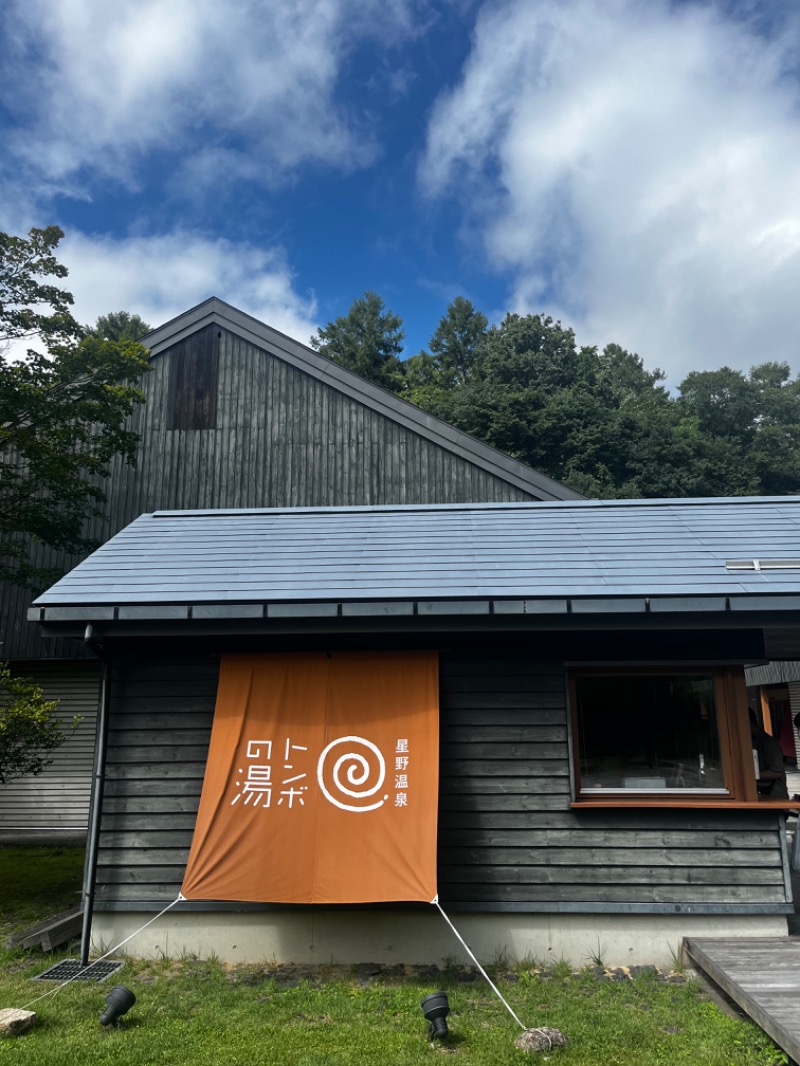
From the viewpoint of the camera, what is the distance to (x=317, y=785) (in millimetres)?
6457

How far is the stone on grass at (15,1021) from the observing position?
202 inches

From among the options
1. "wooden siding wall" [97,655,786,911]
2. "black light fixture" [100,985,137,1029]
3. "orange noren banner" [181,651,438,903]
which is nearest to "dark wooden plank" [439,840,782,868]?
"wooden siding wall" [97,655,786,911]

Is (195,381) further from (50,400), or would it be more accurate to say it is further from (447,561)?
(447,561)

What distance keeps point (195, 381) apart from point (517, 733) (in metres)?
11.0

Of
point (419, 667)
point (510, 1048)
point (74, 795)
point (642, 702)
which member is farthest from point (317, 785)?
point (74, 795)

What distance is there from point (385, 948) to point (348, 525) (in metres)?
4.24

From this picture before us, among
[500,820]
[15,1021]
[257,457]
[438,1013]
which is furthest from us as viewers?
[257,457]

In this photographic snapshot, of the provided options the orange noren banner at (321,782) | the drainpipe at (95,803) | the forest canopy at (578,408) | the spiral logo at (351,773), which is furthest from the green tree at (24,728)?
the forest canopy at (578,408)

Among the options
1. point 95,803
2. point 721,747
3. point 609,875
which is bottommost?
point 609,875

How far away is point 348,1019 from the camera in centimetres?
544

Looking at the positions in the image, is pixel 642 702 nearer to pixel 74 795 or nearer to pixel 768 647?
pixel 768 647

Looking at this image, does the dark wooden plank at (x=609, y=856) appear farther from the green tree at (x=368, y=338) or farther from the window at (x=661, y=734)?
the green tree at (x=368, y=338)

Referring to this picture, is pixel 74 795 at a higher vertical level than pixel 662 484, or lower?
lower

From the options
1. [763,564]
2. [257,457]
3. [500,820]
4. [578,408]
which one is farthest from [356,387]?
[578,408]
